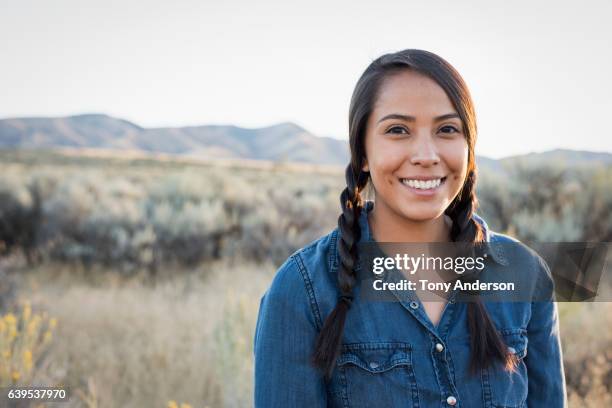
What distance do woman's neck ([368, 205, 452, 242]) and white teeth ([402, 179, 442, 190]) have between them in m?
0.18

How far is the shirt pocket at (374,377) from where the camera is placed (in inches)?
67.6

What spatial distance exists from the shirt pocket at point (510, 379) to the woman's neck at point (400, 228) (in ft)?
1.47

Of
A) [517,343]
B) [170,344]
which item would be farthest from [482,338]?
[170,344]

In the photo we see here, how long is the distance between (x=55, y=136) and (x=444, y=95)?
78087 mm

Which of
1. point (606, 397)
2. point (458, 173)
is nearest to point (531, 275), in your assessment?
point (458, 173)

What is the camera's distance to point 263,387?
173 cm

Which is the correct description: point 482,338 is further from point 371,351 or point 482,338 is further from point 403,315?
point 371,351

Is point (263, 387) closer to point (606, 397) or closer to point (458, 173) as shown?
point (458, 173)

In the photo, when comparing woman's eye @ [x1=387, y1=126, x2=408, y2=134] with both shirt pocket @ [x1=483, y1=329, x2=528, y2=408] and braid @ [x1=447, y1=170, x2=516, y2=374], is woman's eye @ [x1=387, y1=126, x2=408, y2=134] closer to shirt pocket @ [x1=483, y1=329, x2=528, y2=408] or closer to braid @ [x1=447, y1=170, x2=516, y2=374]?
braid @ [x1=447, y1=170, x2=516, y2=374]

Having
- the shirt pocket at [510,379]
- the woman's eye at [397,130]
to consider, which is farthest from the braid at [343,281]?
the shirt pocket at [510,379]

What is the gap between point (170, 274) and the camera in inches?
284

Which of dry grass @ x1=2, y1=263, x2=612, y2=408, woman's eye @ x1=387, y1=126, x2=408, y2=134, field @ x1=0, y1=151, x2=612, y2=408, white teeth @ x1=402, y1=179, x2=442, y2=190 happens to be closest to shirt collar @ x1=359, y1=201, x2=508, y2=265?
white teeth @ x1=402, y1=179, x2=442, y2=190

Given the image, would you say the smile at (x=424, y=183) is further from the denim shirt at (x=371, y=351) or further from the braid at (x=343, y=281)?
the denim shirt at (x=371, y=351)

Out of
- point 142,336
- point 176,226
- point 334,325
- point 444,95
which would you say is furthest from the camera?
point 176,226
